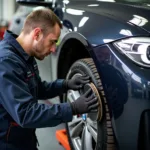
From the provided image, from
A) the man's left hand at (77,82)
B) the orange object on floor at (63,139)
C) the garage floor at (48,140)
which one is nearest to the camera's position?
the man's left hand at (77,82)

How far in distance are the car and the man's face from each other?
0.16m

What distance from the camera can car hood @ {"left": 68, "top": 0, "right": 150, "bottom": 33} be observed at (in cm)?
124

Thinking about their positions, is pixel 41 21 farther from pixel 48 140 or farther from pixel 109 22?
pixel 48 140

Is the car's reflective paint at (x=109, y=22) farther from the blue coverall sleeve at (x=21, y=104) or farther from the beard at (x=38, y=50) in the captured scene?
the blue coverall sleeve at (x=21, y=104)

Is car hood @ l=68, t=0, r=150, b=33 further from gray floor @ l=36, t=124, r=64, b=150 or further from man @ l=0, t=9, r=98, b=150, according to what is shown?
gray floor @ l=36, t=124, r=64, b=150

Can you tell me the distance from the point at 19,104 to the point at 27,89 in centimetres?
10

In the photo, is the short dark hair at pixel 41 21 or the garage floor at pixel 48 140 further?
the garage floor at pixel 48 140

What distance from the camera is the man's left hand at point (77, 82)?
4.63 ft

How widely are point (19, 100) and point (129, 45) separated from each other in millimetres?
523

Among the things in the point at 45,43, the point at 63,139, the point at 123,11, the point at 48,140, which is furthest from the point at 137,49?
the point at 48,140

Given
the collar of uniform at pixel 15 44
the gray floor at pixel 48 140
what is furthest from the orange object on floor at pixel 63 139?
the collar of uniform at pixel 15 44

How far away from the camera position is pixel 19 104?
3.75 feet

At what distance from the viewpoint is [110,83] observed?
1.23 metres

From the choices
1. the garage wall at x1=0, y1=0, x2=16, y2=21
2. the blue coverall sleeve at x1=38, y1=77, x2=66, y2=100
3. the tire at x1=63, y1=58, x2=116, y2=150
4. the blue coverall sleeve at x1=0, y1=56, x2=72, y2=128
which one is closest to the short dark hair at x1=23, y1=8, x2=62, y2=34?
the blue coverall sleeve at x1=0, y1=56, x2=72, y2=128
